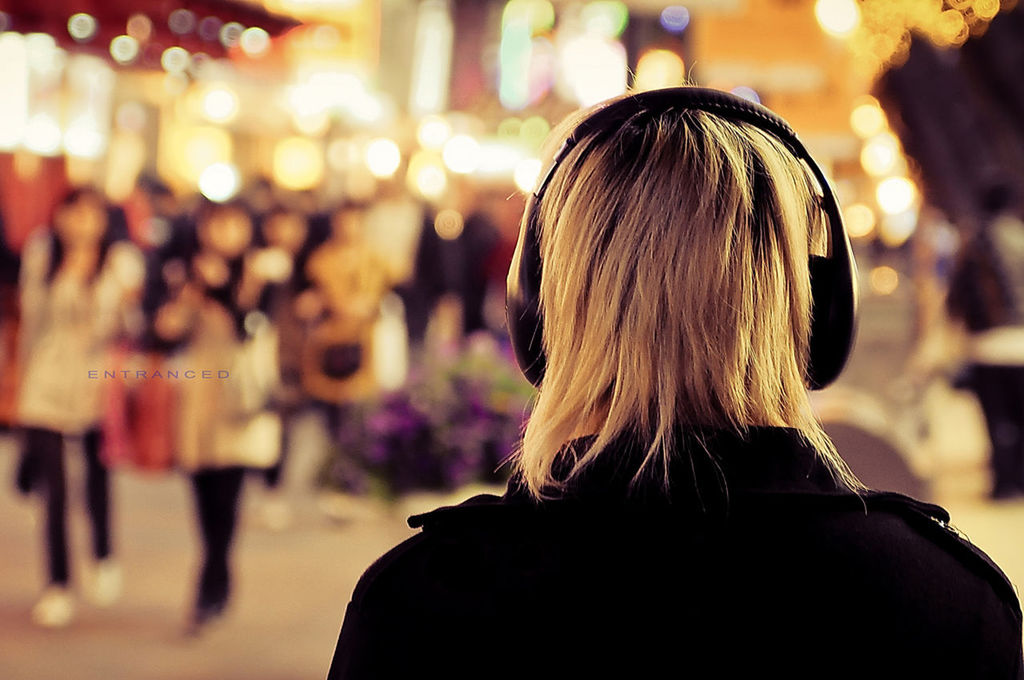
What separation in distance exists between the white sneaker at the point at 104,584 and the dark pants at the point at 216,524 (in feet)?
2.26

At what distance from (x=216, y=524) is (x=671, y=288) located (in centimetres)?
401

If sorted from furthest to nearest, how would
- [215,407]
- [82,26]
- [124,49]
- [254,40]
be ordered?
[254,40] < [124,49] < [82,26] < [215,407]

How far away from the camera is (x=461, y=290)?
9.16m

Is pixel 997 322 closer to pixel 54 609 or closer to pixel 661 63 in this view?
pixel 54 609

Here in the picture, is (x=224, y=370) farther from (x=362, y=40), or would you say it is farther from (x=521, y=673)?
(x=362, y=40)

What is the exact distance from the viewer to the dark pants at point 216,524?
462 centimetres

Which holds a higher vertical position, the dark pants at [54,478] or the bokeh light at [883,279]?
the bokeh light at [883,279]

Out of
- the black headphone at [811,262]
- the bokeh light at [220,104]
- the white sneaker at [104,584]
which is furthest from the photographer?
the bokeh light at [220,104]

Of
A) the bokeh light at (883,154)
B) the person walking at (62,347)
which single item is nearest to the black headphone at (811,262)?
the person walking at (62,347)

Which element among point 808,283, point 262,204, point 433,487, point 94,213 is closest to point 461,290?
point 262,204

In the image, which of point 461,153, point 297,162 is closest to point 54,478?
point 461,153

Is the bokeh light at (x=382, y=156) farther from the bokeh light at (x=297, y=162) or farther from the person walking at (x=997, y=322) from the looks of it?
the person walking at (x=997, y=322)

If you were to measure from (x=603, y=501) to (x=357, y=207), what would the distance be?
658 centimetres

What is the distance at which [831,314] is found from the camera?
112 cm
